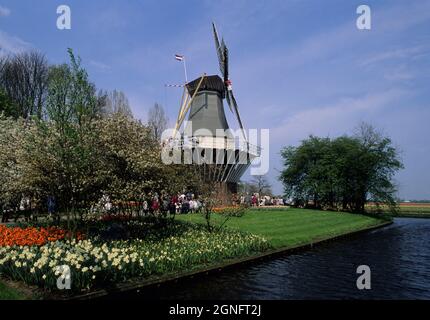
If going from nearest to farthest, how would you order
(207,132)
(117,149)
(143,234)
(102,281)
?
(102,281)
(117,149)
(143,234)
(207,132)

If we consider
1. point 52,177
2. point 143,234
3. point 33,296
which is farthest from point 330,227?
point 33,296

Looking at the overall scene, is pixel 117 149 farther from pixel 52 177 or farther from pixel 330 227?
pixel 330 227

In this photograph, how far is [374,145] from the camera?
168 feet

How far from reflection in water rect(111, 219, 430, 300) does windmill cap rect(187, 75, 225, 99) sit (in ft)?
95.2

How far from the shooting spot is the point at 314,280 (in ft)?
46.9

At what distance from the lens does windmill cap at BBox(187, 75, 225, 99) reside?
46188 mm

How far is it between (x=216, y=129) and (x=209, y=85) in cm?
526

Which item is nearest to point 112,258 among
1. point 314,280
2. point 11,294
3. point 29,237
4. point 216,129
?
point 11,294

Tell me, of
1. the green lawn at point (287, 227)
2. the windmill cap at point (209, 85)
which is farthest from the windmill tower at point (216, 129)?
the green lawn at point (287, 227)

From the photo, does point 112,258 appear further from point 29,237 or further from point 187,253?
point 29,237

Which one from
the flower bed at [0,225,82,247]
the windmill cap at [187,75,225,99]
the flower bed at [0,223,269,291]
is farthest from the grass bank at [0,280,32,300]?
the windmill cap at [187,75,225,99]

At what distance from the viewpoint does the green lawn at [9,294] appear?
1005 centimetres
